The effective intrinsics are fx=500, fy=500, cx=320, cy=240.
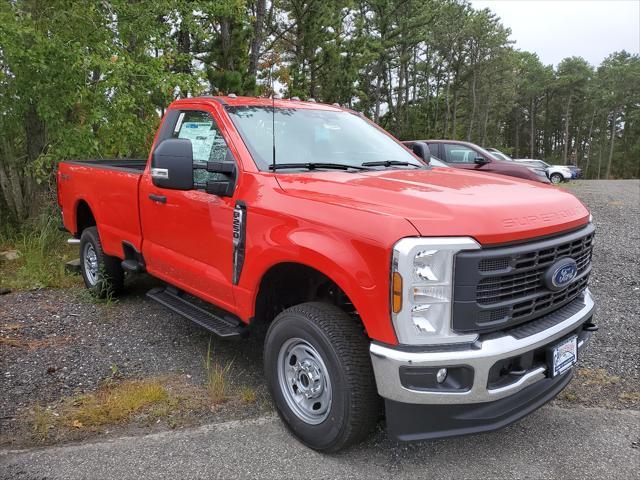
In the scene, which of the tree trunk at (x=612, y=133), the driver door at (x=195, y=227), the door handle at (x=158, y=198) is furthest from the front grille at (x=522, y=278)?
the tree trunk at (x=612, y=133)

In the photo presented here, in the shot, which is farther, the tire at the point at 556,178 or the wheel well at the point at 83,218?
the tire at the point at 556,178

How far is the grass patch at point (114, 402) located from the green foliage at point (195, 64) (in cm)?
229

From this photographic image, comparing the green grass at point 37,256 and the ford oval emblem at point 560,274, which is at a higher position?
the ford oval emblem at point 560,274

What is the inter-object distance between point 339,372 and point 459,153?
10.4m

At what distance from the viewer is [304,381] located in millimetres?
2873

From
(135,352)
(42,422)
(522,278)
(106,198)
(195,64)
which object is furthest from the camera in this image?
(195,64)

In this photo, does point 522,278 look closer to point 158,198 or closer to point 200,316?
point 200,316

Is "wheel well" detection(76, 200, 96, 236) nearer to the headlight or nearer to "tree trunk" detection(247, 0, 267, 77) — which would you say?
the headlight

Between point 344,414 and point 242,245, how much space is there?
4.00 feet

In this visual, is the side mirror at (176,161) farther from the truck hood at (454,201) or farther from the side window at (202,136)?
the truck hood at (454,201)

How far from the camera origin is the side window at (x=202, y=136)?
11.9 feet

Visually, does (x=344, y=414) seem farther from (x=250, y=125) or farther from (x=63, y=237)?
(x=63, y=237)

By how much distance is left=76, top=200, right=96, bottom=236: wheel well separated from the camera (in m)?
5.84

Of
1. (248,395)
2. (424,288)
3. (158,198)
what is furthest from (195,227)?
(424,288)
